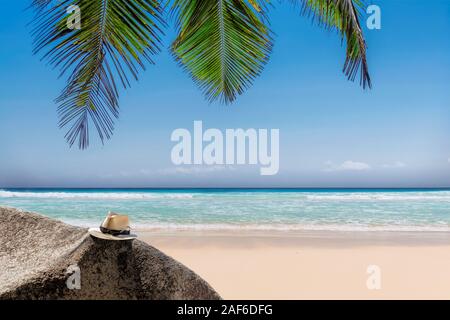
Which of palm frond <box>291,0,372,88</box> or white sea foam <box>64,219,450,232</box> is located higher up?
palm frond <box>291,0,372,88</box>

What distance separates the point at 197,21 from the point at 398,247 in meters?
5.72

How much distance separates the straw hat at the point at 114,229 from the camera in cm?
109

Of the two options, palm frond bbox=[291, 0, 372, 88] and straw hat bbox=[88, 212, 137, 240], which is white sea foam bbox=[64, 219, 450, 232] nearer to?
palm frond bbox=[291, 0, 372, 88]

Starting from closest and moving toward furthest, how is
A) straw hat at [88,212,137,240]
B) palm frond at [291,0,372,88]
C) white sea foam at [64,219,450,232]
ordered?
straw hat at [88,212,137,240]
palm frond at [291,0,372,88]
white sea foam at [64,219,450,232]

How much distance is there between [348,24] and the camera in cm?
259

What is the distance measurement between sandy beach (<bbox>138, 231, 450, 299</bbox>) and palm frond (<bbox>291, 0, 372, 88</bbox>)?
247 cm

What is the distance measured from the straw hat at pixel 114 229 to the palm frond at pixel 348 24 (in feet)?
6.31

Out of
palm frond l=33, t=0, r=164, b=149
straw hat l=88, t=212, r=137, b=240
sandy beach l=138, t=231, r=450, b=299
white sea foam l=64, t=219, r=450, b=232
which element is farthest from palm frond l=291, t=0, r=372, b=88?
white sea foam l=64, t=219, r=450, b=232

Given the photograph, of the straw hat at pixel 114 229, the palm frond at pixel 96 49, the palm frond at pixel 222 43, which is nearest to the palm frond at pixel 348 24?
the palm frond at pixel 222 43

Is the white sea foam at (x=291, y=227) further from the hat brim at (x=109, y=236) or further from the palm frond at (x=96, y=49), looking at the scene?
the hat brim at (x=109, y=236)

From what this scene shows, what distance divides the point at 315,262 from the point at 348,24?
3871 millimetres

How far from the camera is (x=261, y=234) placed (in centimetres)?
841

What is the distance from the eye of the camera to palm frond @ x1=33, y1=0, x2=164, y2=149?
1995 millimetres
